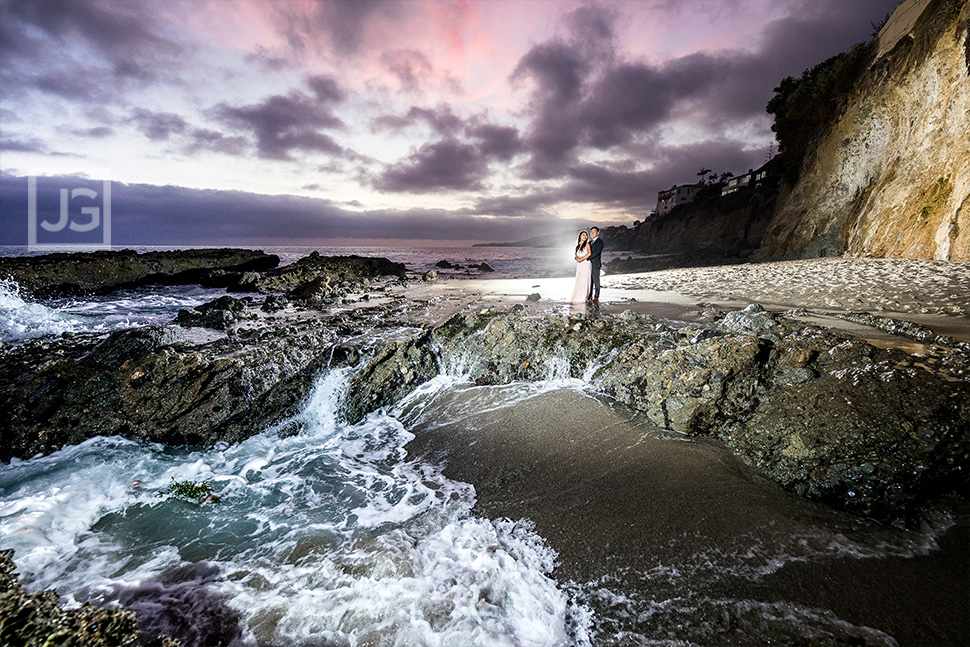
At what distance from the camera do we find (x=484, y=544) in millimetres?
3186

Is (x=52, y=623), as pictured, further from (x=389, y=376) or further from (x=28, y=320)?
(x=28, y=320)

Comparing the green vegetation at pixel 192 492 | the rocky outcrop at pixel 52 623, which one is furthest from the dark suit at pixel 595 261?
the rocky outcrop at pixel 52 623

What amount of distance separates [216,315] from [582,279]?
400 inches

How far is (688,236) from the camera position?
53.1 metres

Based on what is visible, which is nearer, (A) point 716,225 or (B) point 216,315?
(B) point 216,315

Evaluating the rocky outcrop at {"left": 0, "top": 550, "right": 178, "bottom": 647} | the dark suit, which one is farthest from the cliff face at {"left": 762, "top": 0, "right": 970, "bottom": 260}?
the rocky outcrop at {"left": 0, "top": 550, "right": 178, "bottom": 647}

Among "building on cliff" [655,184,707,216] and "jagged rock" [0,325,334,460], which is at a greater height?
"building on cliff" [655,184,707,216]

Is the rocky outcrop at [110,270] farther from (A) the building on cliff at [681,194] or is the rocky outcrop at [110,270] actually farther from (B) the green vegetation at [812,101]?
(A) the building on cliff at [681,194]

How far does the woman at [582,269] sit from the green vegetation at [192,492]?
8.91 metres

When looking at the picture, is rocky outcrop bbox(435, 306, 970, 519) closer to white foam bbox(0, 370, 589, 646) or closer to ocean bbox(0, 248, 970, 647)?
ocean bbox(0, 248, 970, 647)

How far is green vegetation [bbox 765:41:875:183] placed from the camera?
1767 cm

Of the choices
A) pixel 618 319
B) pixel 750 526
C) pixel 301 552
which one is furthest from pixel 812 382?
pixel 301 552

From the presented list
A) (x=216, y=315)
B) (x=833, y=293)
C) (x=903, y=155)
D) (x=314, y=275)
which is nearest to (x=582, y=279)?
(x=833, y=293)

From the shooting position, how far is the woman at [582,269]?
9.94m
